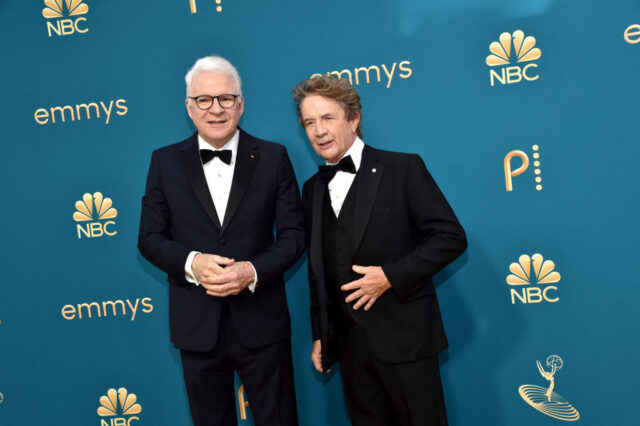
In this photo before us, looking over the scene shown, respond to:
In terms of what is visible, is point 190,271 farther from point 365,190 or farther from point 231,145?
point 365,190

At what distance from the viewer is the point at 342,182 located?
201cm

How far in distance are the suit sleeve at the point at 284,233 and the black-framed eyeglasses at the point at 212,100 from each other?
298 millimetres

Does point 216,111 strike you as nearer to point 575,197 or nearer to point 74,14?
point 74,14

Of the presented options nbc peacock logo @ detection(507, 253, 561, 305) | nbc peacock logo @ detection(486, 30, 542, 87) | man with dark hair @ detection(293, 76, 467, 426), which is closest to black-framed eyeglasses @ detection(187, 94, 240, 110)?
man with dark hair @ detection(293, 76, 467, 426)

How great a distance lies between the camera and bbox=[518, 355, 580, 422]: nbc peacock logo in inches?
94.9

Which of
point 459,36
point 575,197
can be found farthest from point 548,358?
point 459,36

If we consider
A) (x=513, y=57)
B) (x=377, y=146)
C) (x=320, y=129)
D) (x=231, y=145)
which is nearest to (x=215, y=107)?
(x=231, y=145)

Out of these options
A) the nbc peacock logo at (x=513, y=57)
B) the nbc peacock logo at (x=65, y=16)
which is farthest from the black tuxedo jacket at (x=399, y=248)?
the nbc peacock logo at (x=65, y=16)

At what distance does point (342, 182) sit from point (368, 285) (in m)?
0.44

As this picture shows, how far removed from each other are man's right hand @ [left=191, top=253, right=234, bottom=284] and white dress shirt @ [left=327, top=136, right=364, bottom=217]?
1.54 feet

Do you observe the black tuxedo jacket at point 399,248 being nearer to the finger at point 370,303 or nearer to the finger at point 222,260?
the finger at point 370,303

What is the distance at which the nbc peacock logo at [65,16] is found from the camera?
2.66 metres

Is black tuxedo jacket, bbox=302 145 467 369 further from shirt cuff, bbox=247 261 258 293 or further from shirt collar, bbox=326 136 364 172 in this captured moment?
shirt cuff, bbox=247 261 258 293

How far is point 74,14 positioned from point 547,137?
2.51 m
